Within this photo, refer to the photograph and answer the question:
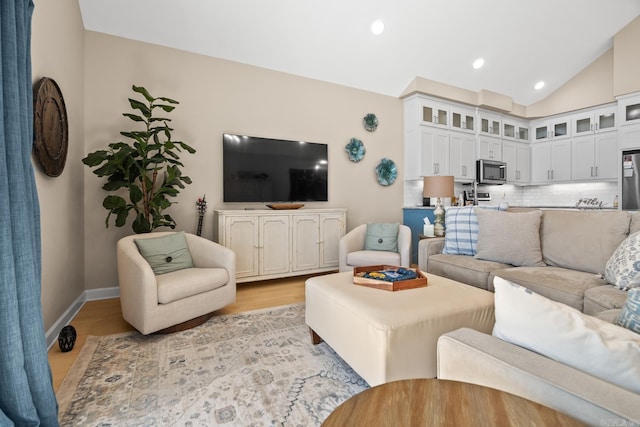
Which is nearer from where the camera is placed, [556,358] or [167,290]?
[556,358]

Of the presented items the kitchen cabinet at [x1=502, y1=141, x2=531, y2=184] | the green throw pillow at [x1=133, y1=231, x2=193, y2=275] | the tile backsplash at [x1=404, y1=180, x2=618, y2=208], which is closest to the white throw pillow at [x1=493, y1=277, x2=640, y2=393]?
the green throw pillow at [x1=133, y1=231, x2=193, y2=275]

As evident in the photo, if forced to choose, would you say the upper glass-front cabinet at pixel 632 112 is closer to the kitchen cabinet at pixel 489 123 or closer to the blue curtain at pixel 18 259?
the kitchen cabinet at pixel 489 123

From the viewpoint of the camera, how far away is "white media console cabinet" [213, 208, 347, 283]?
3465 millimetres

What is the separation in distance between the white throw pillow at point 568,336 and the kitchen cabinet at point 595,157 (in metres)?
6.21

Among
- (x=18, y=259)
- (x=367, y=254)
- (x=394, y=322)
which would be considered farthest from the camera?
(x=367, y=254)

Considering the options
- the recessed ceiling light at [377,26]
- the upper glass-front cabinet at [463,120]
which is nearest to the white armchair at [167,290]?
the recessed ceiling light at [377,26]

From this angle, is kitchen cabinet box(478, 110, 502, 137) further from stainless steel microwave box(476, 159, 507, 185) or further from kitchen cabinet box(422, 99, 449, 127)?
kitchen cabinet box(422, 99, 449, 127)

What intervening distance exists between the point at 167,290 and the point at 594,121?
23.2 ft

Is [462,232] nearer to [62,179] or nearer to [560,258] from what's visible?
[560,258]

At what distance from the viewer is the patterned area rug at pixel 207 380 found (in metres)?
1.40

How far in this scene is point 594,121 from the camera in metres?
5.41

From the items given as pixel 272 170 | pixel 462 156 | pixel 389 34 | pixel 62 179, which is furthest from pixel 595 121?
pixel 62 179

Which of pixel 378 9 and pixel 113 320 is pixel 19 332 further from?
pixel 378 9

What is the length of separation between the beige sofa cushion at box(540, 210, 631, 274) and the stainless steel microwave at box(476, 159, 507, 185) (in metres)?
3.19
